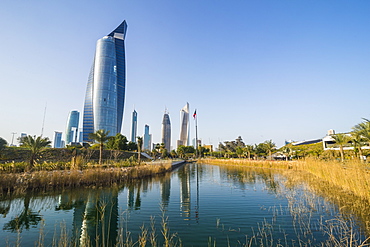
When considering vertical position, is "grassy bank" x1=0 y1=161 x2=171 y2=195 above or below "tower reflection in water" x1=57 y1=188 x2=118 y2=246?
above

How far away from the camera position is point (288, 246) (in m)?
5.20

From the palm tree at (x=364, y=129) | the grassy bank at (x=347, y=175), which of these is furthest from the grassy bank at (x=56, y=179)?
A: the palm tree at (x=364, y=129)

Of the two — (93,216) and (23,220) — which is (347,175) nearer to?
(93,216)

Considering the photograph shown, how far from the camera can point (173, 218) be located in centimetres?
779

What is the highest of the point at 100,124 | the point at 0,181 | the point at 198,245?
the point at 100,124

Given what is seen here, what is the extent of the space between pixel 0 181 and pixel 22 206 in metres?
3.95

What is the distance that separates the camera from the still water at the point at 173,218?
19.0 ft

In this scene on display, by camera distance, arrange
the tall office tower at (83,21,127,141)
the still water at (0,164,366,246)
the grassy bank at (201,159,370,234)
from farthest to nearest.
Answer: the tall office tower at (83,21,127,141)
the grassy bank at (201,159,370,234)
the still water at (0,164,366,246)

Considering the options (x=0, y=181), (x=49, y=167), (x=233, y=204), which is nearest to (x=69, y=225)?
(x=233, y=204)

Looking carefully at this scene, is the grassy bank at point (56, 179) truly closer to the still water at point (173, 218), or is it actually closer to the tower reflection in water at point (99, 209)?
the still water at point (173, 218)

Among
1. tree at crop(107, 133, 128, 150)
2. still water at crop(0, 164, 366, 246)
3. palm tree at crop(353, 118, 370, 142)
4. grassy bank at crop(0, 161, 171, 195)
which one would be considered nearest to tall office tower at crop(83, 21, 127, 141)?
tree at crop(107, 133, 128, 150)

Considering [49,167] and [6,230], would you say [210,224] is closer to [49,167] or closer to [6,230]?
[6,230]

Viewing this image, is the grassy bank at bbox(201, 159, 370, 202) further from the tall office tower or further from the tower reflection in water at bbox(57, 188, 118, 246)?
the tall office tower

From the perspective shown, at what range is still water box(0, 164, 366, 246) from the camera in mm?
5803
